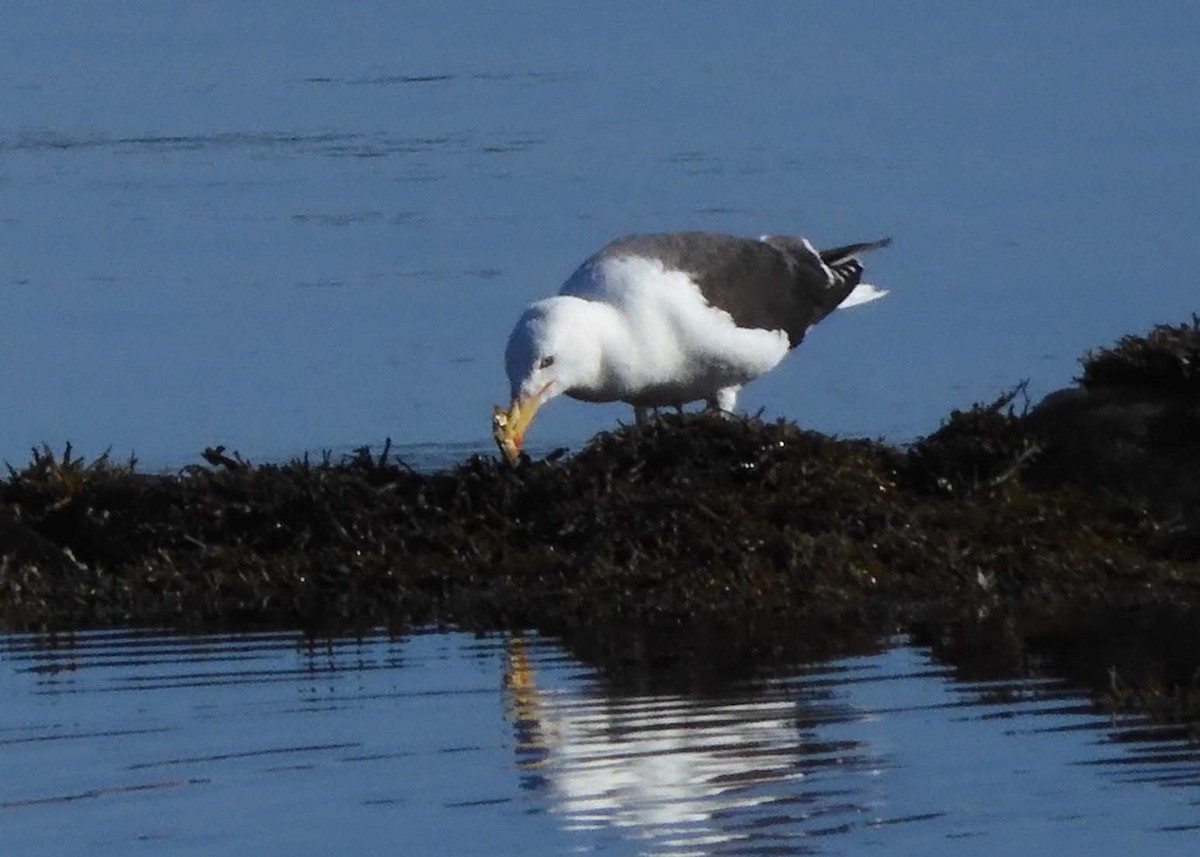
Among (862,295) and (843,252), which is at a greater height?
(843,252)

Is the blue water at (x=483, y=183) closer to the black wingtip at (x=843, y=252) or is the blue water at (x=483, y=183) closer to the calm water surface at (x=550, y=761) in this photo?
the black wingtip at (x=843, y=252)

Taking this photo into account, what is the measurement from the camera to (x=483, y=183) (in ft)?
59.4

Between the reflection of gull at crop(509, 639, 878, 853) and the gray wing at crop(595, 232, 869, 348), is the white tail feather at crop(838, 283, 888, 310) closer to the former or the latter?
the gray wing at crop(595, 232, 869, 348)

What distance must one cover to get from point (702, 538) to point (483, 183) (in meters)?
9.14

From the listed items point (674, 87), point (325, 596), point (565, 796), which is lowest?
point (565, 796)

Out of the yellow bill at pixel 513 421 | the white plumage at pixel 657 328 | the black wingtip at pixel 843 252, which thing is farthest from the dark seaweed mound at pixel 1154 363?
the black wingtip at pixel 843 252

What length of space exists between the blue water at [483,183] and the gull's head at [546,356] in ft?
4.64

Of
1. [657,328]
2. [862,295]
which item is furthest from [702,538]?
[862,295]

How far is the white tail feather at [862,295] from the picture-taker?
13.6 meters

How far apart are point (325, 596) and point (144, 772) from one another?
6.99ft

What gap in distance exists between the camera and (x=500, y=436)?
1064cm

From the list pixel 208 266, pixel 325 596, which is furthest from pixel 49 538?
pixel 208 266

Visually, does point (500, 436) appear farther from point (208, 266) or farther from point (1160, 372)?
point (208, 266)

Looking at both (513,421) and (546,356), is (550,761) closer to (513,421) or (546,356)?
(513,421)
